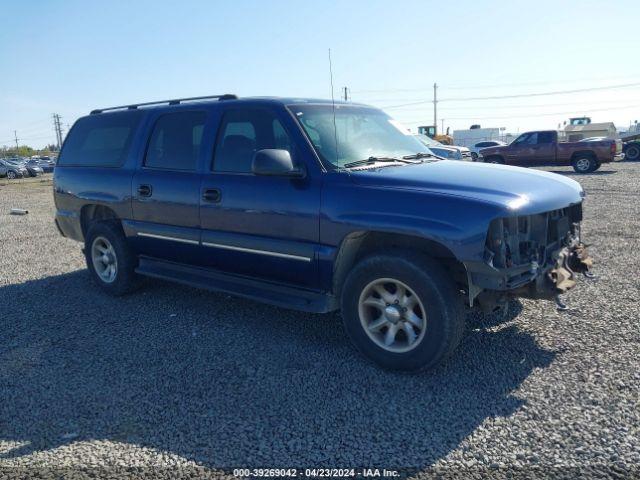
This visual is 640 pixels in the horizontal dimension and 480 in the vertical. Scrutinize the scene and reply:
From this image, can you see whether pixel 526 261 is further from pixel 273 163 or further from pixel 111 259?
pixel 111 259

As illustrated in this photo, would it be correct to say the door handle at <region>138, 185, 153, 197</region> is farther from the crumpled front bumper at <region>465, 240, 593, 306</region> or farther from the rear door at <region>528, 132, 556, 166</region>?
the rear door at <region>528, 132, 556, 166</region>

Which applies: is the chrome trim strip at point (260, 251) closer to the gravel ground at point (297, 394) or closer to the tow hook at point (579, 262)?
the gravel ground at point (297, 394)

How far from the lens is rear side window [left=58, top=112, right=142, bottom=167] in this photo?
5.59m

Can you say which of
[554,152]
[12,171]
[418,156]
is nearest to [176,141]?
[418,156]

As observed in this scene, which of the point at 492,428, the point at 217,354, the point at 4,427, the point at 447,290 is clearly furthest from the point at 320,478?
the point at 4,427

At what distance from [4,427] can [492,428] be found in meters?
2.92

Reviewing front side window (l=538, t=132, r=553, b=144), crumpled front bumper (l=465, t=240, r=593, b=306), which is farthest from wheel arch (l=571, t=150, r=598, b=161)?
crumpled front bumper (l=465, t=240, r=593, b=306)

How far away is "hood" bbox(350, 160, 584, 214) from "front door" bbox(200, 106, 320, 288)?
21.1 inches

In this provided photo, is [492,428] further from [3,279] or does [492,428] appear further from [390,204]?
[3,279]

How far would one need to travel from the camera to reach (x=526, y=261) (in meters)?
3.46

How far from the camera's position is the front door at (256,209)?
4008 millimetres

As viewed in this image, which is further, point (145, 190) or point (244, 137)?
point (145, 190)

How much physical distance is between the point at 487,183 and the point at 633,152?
1147 inches

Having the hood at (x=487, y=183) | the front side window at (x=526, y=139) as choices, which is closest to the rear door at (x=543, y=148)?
the front side window at (x=526, y=139)
